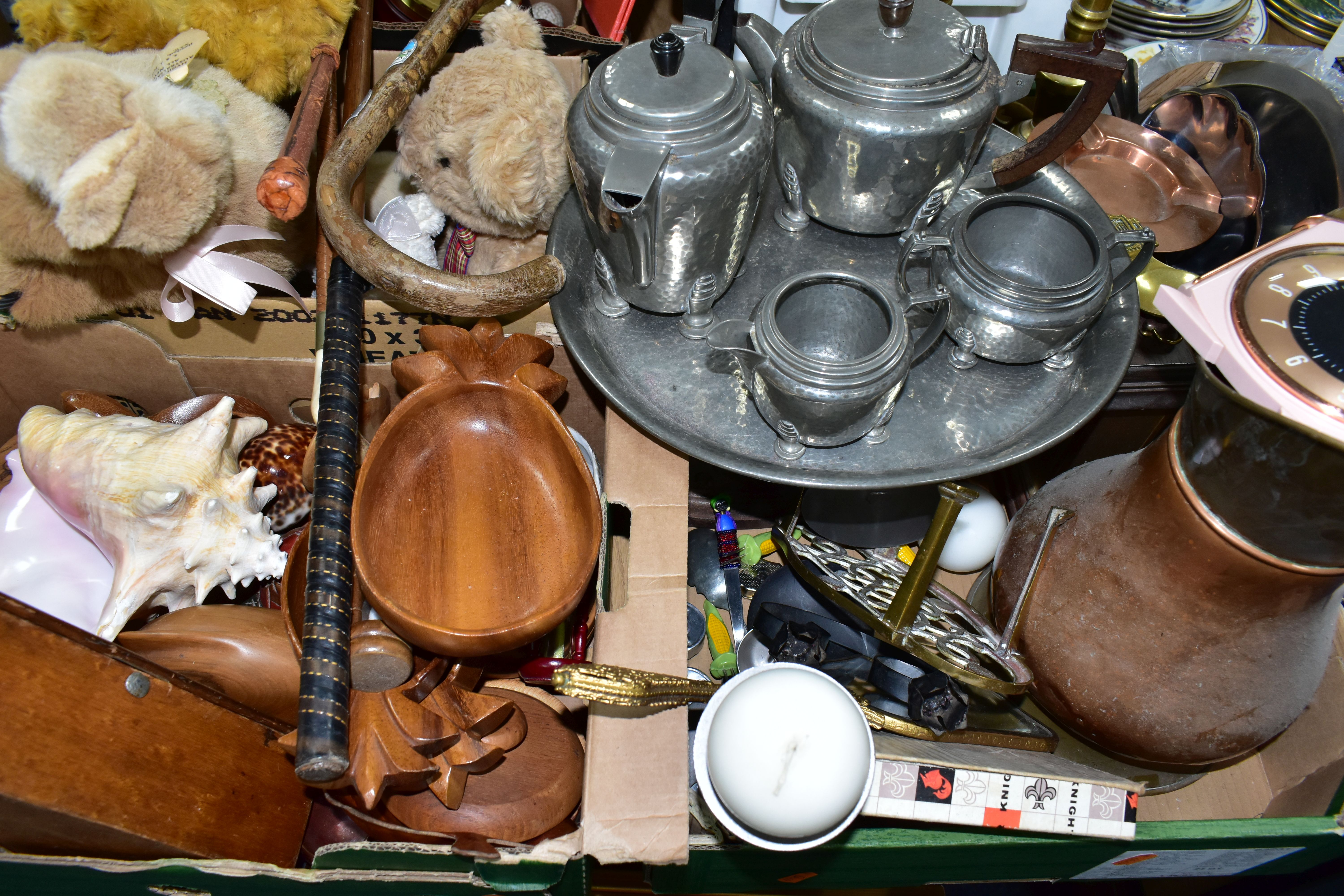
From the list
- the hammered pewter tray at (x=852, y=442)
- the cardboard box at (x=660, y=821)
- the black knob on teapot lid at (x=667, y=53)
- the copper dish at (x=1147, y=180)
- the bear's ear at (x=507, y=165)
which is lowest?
the cardboard box at (x=660, y=821)

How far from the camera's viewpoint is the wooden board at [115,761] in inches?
22.4

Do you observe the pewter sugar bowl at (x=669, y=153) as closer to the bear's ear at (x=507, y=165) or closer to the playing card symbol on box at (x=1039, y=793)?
the bear's ear at (x=507, y=165)

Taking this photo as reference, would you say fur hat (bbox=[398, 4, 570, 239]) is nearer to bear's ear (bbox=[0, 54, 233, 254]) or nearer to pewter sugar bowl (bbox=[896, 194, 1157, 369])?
bear's ear (bbox=[0, 54, 233, 254])

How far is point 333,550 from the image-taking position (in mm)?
636

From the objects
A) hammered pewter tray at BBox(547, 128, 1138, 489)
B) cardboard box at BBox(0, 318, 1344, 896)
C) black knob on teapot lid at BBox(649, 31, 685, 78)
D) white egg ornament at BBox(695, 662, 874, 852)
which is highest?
black knob on teapot lid at BBox(649, 31, 685, 78)

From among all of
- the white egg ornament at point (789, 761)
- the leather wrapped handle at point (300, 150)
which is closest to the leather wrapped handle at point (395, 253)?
the leather wrapped handle at point (300, 150)

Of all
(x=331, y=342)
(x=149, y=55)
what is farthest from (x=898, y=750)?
(x=149, y=55)

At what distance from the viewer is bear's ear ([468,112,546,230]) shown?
30.3 inches

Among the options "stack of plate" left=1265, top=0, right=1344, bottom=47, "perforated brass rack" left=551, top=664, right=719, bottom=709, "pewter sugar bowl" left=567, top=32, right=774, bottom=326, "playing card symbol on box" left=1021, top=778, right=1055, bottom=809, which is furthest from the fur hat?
"stack of plate" left=1265, top=0, right=1344, bottom=47

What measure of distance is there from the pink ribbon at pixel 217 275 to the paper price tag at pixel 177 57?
15cm

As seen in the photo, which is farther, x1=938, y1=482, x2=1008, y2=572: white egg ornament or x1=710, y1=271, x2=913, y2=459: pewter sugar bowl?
x1=938, y1=482, x2=1008, y2=572: white egg ornament

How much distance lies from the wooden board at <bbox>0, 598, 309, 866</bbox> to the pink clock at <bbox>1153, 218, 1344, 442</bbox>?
795mm

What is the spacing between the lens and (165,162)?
2.27 ft

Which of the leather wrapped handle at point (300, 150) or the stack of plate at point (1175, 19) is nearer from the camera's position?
the leather wrapped handle at point (300, 150)
